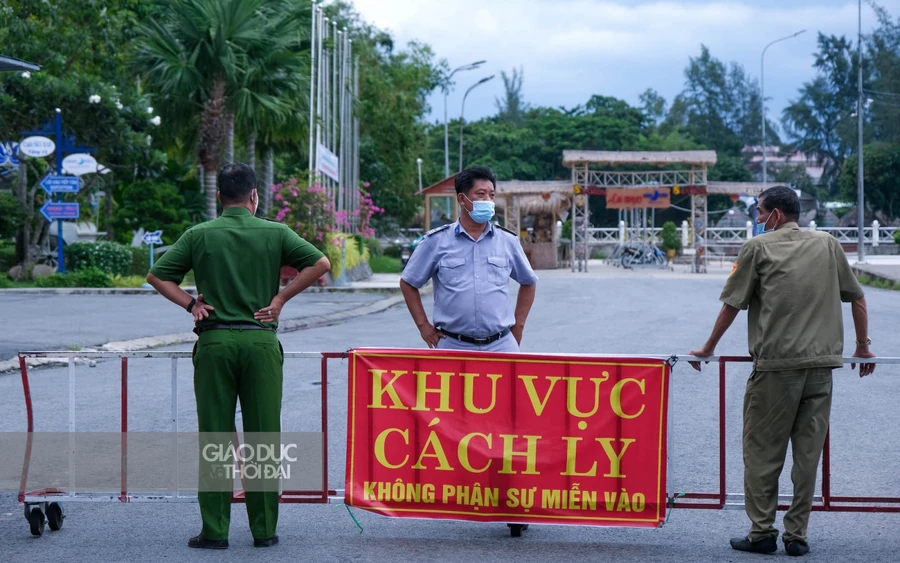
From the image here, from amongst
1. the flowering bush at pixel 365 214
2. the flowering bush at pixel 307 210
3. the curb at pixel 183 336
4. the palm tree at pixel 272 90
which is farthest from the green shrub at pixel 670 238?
the curb at pixel 183 336

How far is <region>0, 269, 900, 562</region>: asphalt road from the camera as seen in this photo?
5.44 m

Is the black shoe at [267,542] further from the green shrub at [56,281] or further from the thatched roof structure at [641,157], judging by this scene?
the thatched roof structure at [641,157]

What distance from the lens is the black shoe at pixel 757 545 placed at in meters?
5.34

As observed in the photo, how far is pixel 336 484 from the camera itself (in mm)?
6820

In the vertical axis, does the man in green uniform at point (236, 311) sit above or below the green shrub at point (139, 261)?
below

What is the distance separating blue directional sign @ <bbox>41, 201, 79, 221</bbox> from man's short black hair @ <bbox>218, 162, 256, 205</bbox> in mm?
23195

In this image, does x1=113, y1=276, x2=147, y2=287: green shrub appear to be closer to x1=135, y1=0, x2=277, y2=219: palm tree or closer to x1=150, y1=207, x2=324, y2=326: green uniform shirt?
x1=135, y1=0, x2=277, y2=219: palm tree

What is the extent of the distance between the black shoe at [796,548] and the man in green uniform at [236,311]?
2.49 meters

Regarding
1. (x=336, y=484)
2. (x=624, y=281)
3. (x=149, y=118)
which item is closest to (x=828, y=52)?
(x=624, y=281)

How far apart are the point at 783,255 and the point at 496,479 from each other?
178 cm

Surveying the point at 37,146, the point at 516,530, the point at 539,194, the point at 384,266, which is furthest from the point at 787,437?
the point at 539,194

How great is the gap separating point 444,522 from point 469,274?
1379mm

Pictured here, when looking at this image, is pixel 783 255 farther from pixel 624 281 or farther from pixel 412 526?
pixel 624 281

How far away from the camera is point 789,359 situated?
527 cm
